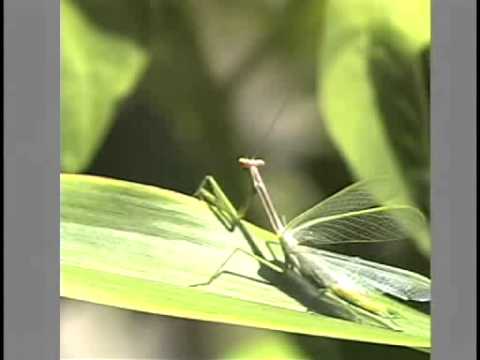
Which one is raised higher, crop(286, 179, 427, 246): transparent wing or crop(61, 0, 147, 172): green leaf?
crop(61, 0, 147, 172): green leaf

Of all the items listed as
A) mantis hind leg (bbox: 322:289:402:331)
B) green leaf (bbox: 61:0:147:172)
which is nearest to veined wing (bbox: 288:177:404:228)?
mantis hind leg (bbox: 322:289:402:331)

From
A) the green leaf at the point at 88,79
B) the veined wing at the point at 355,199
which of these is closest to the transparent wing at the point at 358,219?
the veined wing at the point at 355,199

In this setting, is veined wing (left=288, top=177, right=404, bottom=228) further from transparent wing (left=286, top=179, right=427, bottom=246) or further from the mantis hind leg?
the mantis hind leg

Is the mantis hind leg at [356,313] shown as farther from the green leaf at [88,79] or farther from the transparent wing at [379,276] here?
the green leaf at [88,79]
